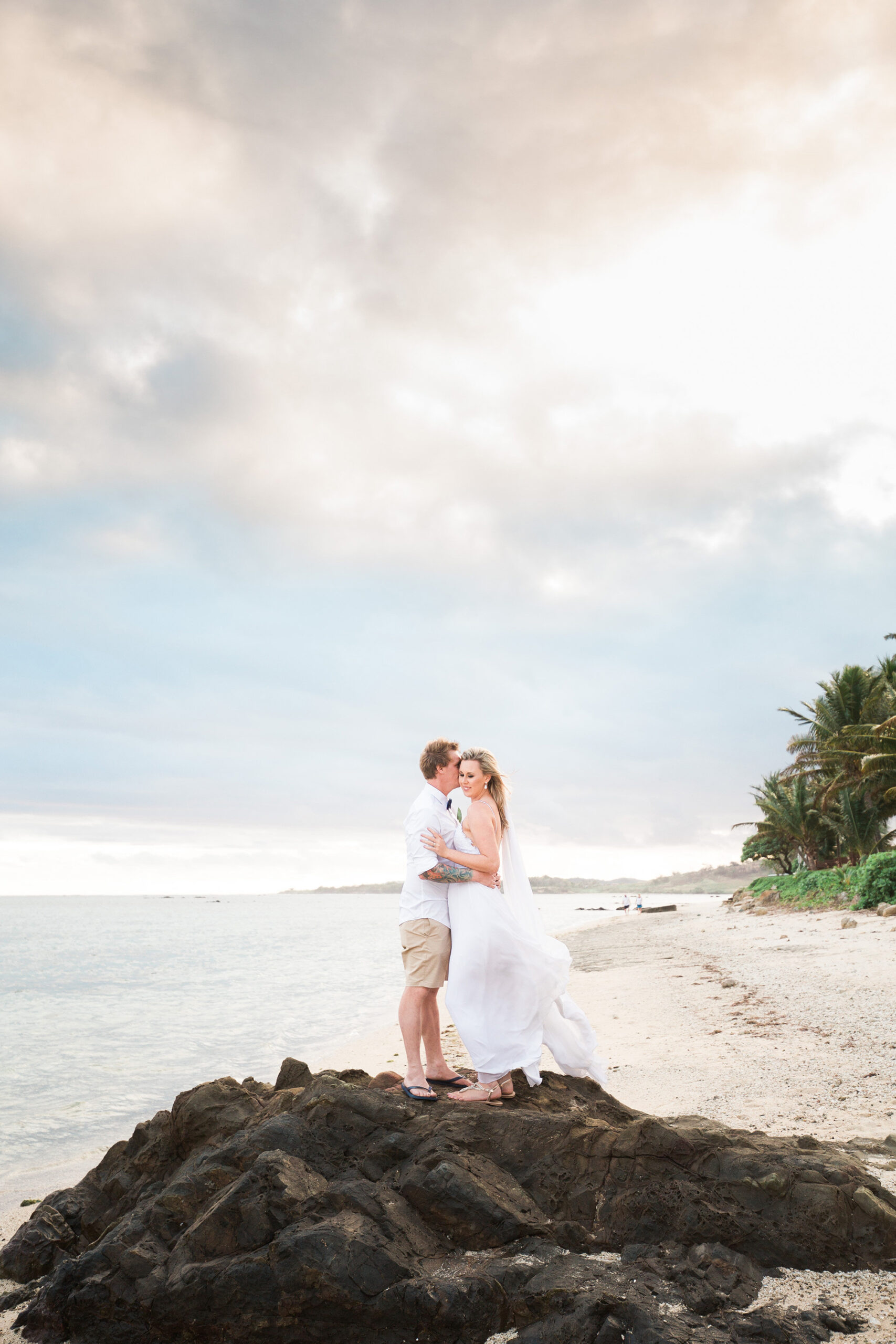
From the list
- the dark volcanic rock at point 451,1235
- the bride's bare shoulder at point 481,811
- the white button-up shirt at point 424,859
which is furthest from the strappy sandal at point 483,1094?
the bride's bare shoulder at point 481,811

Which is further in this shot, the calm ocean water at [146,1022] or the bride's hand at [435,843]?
the calm ocean water at [146,1022]

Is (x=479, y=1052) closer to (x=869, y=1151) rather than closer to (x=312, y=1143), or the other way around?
(x=312, y=1143)

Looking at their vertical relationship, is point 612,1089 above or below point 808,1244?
below

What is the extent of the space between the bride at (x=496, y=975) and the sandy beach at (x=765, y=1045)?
1.90m

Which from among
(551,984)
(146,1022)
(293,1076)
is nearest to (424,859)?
(551,984)

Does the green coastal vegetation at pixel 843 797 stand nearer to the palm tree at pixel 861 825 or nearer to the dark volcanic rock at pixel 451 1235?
the palm tree at pixel 861 825

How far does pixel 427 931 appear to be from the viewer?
5.39 meters

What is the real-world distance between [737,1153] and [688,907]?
215 ft

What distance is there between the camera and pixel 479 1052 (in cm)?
519

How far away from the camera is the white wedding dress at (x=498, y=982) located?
5191 mm

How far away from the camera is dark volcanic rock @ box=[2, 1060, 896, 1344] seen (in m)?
3.41

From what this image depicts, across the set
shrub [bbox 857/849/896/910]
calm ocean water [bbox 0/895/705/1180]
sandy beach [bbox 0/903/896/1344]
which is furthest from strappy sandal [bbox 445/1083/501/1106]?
shrub [bbox 857/849/896/910]

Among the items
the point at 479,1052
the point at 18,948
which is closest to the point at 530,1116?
the point at 479,1052

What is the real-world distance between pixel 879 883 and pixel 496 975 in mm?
22417
